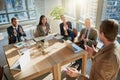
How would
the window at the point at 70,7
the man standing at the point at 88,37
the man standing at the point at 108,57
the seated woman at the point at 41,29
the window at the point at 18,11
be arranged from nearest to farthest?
the man standing at the point at 108,57 < the man standing at the point at 88,37 < the seated woman at the point at 41,29 < the window at the point at 70,7 < the window at the point at 18,11

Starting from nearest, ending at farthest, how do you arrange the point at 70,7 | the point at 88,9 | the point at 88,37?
the point at 88,37
the point at 88,9
the point at 70,7

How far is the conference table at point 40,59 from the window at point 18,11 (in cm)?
327

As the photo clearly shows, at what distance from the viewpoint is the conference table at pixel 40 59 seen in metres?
1.98

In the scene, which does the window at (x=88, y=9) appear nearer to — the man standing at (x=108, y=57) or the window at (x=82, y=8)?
the window at (x=82, y=8)

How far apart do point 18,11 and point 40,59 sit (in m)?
4.15

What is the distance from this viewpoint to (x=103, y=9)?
3.55 m

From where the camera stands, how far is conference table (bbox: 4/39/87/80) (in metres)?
1.98

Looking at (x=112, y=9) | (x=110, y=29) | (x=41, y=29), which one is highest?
(x=112, y=9)

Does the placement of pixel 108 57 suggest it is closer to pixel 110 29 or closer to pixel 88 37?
pixel 110 29

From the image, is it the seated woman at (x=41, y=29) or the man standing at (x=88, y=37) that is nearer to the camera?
the man standing at (x=88, y=37)

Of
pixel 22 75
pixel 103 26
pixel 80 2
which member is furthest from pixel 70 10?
pixel 103 26

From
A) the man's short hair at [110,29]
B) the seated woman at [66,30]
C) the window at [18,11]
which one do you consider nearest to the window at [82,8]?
the seated woman at [66,30]

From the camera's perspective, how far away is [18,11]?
18.9 ft

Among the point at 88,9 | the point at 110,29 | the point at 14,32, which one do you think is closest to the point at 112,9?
the point at 88,9
